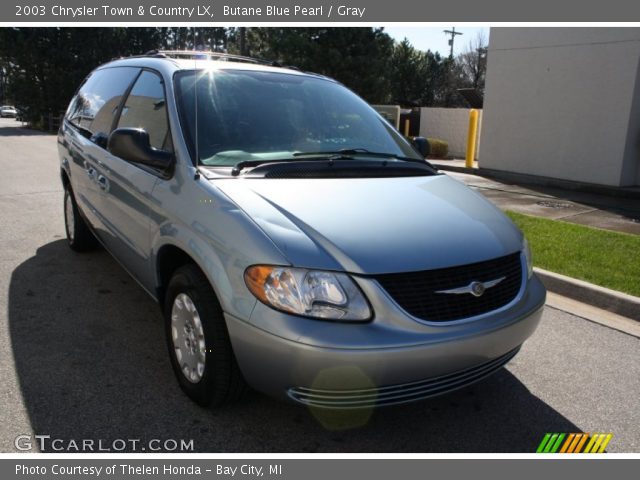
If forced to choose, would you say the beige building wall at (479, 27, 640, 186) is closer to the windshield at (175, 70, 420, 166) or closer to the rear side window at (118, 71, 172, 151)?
the windshield at (175, 70, 420, 166)

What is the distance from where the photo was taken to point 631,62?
1117 centimetres

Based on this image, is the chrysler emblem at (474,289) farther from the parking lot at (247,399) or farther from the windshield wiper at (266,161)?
the windshield wiper at (266,161)

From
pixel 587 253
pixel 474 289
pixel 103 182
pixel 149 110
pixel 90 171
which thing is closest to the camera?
Result: pixel 474 289

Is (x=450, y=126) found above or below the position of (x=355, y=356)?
above

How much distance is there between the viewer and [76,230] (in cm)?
578

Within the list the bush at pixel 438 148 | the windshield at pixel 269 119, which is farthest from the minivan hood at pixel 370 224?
the bush at pixel 438 148

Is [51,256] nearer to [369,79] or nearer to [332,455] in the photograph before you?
[332,455]

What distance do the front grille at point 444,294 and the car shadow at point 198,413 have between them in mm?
707

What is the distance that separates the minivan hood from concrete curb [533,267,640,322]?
2.10m

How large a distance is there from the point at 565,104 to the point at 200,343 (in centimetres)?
1167

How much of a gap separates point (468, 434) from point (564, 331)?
175cm

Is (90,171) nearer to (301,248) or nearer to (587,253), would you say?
(301,248)

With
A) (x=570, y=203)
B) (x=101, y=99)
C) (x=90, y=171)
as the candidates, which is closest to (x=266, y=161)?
(x=90, y=171)

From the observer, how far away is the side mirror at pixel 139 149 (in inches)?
127
